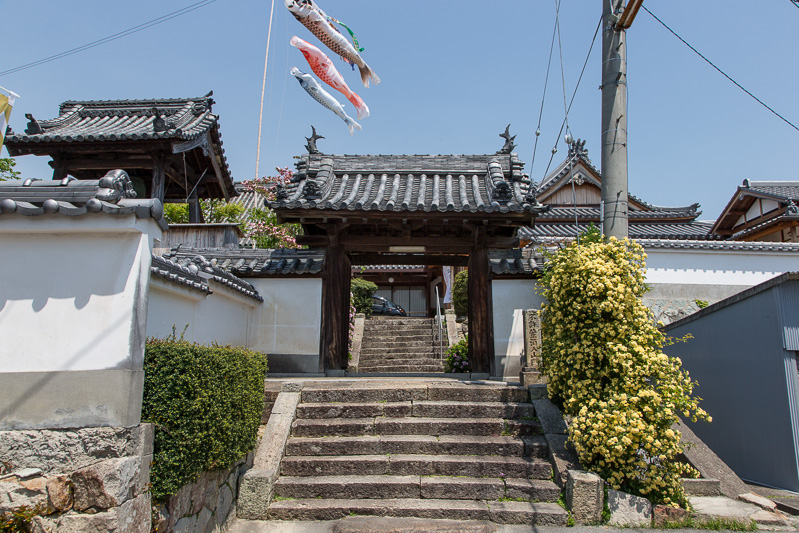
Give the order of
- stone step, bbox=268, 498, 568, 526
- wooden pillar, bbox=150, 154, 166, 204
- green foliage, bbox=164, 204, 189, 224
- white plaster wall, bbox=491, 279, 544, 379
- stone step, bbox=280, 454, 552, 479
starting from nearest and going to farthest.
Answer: stone step, bbox=268, 498, 568, 526 → stone step, bbox=280, 454, 552, 479 → white plaster wall, bbox=491, 279, 544, 379 → wooden pillar, bbox=150, 154, 166, 204 → green foliage, bbox=164, 204, 189, 224

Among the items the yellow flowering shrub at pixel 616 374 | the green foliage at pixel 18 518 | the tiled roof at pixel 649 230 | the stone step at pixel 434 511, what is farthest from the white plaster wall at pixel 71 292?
the tiled roof at pixel 649 230

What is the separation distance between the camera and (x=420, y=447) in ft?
22.8

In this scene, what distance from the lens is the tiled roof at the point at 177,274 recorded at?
525 cm

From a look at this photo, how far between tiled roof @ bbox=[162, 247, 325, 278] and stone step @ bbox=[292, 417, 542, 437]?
3.91m

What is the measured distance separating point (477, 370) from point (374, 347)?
806 centimetres

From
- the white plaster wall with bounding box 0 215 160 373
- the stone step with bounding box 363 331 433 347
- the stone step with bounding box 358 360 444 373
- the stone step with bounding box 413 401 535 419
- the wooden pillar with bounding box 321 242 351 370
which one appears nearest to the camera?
the white plaster wall with bounding box 0 215 160 373

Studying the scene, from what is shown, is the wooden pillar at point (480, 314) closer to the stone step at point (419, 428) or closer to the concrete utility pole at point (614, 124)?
the stone step at point (419, 428)

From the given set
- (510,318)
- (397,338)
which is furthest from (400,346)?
(510,318)

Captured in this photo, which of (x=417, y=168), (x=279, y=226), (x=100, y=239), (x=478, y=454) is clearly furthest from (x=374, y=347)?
(x=100, y=239)

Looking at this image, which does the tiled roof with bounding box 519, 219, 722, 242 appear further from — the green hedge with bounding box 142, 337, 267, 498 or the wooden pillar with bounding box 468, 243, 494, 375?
the green hedge with bounding box 142, 337, 267, 498

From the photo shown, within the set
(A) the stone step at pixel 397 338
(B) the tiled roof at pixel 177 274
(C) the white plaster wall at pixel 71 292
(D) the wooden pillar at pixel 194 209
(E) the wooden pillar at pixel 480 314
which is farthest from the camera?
(A) the stone step at pixel 397 338

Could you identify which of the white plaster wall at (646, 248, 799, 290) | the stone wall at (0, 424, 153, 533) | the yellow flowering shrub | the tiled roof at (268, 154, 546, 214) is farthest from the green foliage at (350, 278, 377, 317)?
the stone wall at (0, 424, 153, 533)

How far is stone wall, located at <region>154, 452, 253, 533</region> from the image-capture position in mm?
4645

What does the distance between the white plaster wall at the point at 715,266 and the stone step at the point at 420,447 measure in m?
8.27
